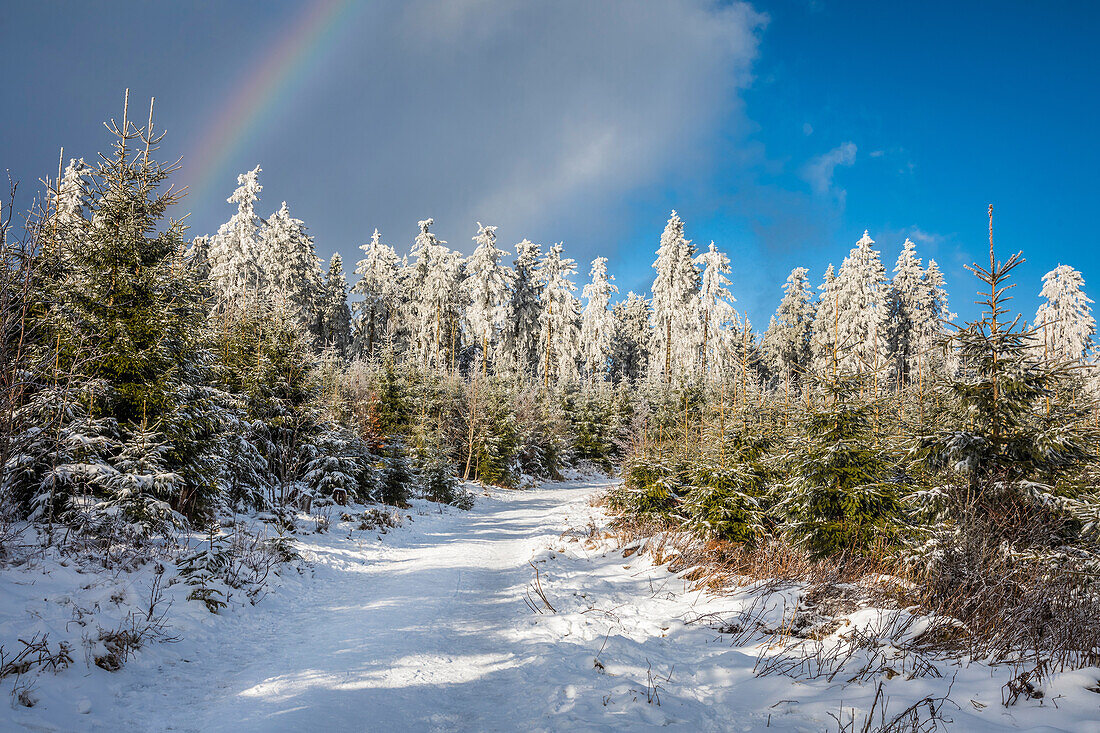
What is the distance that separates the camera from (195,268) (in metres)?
8.98

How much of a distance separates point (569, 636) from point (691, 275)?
34238 mm

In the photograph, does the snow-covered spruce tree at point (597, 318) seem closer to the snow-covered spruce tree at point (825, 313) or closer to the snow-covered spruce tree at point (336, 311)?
the snow-covered spruce tree at point (825, 313)

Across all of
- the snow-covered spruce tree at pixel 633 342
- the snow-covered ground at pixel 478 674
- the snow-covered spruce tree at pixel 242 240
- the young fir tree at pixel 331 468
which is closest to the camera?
the snow-covered ground at pixel 478 674

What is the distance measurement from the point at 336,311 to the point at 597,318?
75.9 ft

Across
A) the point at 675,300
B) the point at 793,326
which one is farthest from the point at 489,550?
the point at 793,326

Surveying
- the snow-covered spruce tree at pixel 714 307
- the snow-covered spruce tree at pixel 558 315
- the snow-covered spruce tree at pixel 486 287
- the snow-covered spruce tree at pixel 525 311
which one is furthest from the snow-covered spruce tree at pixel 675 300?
the snow-covered spruce tree at pixel 486 287

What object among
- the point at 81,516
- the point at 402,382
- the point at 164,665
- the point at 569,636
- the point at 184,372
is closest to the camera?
the point at 164,665

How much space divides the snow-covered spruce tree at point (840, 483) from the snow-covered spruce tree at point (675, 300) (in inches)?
1096

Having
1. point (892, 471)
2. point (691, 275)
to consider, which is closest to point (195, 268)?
point (892, 471)

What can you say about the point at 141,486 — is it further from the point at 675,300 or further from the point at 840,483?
the point at 675,300

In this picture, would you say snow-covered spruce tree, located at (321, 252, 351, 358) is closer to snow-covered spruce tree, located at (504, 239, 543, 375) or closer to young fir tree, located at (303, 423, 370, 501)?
snow-covered spruce tree, located at (504, 239, 543, 375)

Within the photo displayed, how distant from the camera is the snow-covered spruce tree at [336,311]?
4119cm

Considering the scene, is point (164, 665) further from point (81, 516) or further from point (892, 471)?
point (892, 471)

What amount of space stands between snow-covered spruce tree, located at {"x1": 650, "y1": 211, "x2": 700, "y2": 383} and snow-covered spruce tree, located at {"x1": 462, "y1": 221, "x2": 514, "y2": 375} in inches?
469
